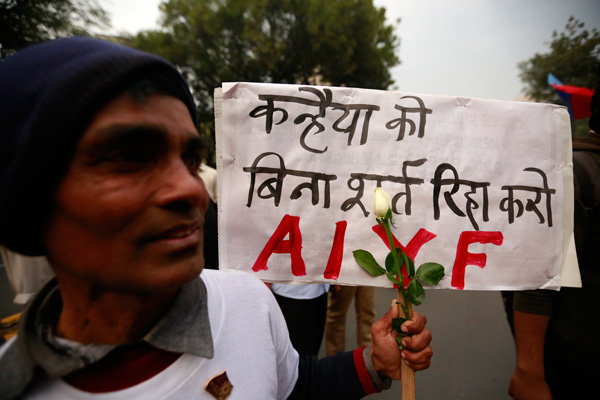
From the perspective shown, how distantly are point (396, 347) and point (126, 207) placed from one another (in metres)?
0.85

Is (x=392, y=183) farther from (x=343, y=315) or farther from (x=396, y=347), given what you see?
(x=343, y=315)

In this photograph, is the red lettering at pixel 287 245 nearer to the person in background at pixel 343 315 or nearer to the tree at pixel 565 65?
the person in background at pixel 343 315

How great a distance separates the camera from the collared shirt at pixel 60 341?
0.60 m

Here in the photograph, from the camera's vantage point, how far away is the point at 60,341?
68cm

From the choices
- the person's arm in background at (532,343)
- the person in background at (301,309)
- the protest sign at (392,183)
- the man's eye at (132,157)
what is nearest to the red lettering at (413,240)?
the protest sign at (392,183)

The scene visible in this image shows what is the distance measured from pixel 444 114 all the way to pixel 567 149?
1.64 feet

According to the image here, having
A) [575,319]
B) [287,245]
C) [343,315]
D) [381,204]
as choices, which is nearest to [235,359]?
[287,245]

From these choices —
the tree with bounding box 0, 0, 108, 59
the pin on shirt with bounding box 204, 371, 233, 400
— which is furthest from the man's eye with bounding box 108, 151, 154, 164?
Answer: the tree with bounding box 0, 0, 108, 59

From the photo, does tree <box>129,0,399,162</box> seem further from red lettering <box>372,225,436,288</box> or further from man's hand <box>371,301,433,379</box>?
man's hand <box>371,301,433,379</box>

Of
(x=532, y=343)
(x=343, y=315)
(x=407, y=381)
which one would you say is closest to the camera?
(x=407, y=381)

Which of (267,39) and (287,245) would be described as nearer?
(287,245)

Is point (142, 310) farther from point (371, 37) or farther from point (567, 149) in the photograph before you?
point (371, 37)

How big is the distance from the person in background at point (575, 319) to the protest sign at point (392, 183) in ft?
0.43

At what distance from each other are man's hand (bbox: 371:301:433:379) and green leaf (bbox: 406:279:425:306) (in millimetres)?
42
